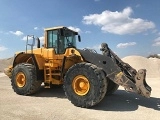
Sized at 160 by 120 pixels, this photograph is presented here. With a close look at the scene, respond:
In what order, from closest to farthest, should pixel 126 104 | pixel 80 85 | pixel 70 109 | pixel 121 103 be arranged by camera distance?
pixel 70 109, pixel 80 85, pixel 126 104, pixel 121 103

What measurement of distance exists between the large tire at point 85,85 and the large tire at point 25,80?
6.87 feet

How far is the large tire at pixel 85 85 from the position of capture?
7996mm

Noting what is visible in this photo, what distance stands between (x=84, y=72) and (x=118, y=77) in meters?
1.17

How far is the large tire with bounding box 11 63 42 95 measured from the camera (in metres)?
10.3

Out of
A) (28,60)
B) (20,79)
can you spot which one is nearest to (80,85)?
(20,79)

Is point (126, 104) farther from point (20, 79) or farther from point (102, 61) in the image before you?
point (20, 79)

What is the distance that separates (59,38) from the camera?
10398 mm

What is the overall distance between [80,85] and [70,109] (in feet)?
3.42

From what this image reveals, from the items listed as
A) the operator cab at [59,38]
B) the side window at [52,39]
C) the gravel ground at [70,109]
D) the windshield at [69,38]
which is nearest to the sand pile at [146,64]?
the windshield at [69,38]

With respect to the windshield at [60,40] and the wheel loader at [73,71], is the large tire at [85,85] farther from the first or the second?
the windshield at [60,40]

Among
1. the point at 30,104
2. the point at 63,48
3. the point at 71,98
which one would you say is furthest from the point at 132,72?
the point at 30,104

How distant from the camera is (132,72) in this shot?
899 cm

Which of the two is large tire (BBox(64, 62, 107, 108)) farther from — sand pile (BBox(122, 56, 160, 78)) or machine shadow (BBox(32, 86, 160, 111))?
sand pile (BBox(122, 56, 160, 78))

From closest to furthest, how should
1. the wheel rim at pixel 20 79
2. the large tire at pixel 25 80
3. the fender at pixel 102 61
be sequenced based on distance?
the fender at pixel 102 61 < the large tire at pixel 25 80 < the wheel rim at pixel 20 79
